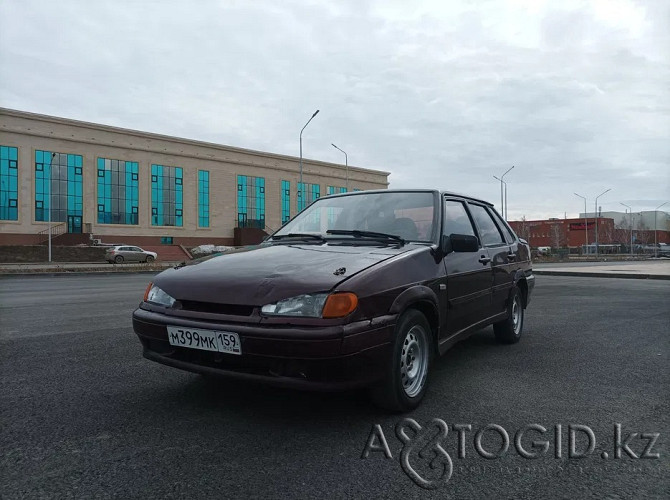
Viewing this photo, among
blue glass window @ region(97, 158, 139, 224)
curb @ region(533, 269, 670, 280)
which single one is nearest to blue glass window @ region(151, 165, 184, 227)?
blue glass window @ region(97, 158, 139, 224)

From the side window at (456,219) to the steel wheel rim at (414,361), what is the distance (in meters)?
1.03

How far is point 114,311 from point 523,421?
272 inches

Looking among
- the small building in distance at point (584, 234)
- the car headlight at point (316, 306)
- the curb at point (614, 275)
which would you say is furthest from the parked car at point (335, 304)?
the small building in distance at point (584, 234)

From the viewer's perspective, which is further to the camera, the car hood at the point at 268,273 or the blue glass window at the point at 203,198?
the blue glass window at the point at 203,198

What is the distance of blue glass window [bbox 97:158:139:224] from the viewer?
45.7 m

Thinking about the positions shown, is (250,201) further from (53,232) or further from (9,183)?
(9,183)

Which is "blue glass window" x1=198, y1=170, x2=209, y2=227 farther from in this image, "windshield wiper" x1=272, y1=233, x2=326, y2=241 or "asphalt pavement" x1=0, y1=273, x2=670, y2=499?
"windshield wiper" x1=272, y1=233, x2=326, y2=241

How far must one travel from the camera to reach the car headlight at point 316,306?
104 inches

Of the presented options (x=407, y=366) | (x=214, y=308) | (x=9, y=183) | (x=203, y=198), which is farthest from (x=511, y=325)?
(x=203, y=198)

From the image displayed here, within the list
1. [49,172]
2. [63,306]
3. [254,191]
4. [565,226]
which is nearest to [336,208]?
[63,306]

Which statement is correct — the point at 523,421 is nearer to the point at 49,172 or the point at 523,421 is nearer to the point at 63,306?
the point at 63,306

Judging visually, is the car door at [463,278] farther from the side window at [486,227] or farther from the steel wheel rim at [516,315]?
the steel wheel rim at [516,315]

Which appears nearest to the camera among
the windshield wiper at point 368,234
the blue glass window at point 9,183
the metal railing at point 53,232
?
the windshield wiper at point 368,234

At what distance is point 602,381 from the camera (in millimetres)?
3934
